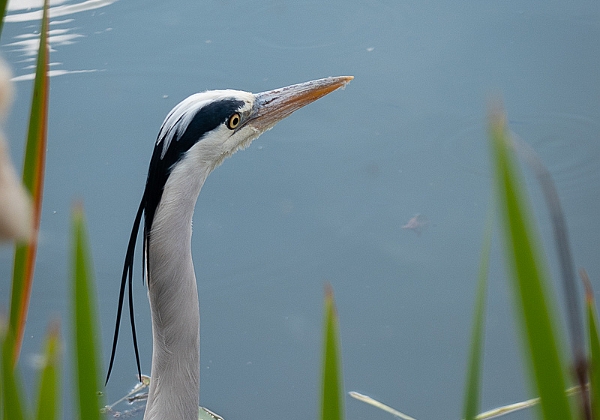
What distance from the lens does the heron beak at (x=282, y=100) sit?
149 centimetres

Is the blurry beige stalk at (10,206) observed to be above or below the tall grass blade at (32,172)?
above

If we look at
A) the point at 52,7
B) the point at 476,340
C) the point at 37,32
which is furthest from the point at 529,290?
the point at 52,7

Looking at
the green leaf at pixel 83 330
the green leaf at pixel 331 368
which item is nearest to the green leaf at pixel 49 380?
the green leaf at pixel 83 330

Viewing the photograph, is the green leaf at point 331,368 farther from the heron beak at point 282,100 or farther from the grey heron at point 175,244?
the heron beak at point 282,100

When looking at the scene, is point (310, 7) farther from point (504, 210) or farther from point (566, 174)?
point (504, 210)

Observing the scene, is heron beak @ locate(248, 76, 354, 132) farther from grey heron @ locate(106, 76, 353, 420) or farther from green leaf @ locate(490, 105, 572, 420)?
green leaf @ locate(490, 105, 572, 420)

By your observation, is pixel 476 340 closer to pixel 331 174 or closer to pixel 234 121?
pixel 234 121

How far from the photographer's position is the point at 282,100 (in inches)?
60.4

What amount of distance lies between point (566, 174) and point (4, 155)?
7.25 ft

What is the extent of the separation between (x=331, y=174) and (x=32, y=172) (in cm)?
178

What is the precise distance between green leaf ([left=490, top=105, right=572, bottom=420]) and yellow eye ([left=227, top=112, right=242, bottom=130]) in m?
1.10

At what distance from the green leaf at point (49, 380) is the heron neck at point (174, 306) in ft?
2.76

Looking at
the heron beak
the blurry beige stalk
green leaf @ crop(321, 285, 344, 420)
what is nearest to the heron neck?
the heron beak

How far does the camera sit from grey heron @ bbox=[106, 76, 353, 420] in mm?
1204
